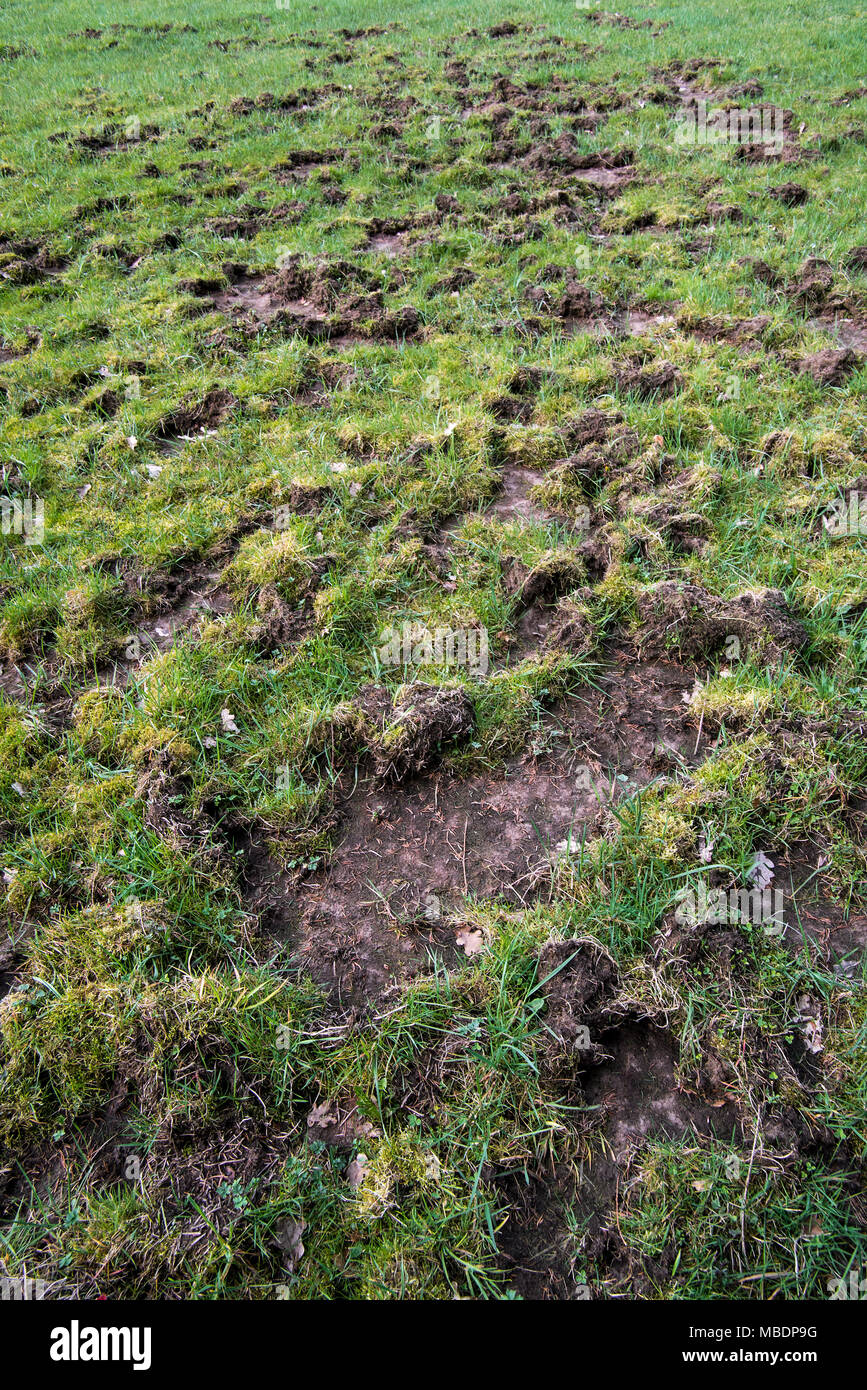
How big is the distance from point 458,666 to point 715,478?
1.85 metres

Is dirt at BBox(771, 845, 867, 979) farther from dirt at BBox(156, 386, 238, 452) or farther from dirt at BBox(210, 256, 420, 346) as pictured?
dirt at BBox(210, 256, 420, 346)

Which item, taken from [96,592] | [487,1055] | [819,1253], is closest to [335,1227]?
[487,1055]

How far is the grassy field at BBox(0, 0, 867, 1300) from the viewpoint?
2064mm

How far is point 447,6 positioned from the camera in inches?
544

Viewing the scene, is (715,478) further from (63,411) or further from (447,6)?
(447,6)

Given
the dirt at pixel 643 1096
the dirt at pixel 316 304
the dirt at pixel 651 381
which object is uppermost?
the dirt at pixel 316 304

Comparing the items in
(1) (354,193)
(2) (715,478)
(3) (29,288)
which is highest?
(1) (354,193)

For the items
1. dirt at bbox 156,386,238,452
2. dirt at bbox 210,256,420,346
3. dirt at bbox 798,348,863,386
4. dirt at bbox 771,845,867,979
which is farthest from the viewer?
dirt at bbox 210,256,420,346

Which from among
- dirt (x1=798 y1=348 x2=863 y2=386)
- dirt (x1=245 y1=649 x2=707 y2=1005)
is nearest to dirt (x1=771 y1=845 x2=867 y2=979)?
dirt (x1=245 y1=649 x2=707 y2=1005)

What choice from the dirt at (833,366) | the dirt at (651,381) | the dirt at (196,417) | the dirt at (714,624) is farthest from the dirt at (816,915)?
the dirt at (196,417)

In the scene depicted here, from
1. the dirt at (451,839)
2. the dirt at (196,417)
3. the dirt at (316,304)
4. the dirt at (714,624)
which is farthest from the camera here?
the dirt at (316,304)

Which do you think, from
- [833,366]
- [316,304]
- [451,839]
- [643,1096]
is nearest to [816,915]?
[643,1096]

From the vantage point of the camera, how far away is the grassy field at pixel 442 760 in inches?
81.3

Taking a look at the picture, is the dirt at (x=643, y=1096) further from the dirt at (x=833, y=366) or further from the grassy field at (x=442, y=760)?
the dirt at (x=833, y=366)
